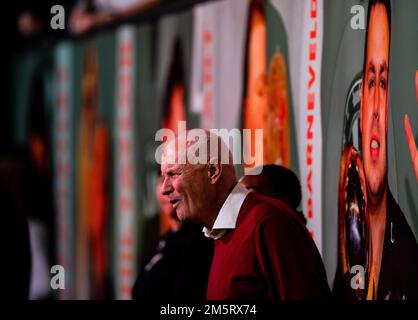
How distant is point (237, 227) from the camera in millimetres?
2736

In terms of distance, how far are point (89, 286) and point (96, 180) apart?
1.90 feet

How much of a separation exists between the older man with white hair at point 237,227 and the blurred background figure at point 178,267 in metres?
0.44

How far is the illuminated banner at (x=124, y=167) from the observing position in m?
5.12

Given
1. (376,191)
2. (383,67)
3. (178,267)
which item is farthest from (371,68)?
(178,267)

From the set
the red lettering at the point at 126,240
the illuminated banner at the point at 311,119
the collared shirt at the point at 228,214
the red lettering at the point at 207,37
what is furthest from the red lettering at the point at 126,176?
the collared shirt at the point at 228,214

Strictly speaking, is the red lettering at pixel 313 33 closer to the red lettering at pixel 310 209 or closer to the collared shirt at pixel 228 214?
the red lettering at pixel 310 209

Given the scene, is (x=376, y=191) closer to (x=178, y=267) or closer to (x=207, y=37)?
(x=178, y=267)

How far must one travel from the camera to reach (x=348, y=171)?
3070 millimetres

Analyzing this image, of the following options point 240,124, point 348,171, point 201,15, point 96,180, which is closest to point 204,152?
point 348,171

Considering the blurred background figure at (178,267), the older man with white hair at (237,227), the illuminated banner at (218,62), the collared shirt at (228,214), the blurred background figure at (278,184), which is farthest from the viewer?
the illuminated banner at (218,62)

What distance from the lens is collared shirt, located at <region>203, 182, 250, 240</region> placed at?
108 inches

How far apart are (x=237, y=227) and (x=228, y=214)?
0.05 m

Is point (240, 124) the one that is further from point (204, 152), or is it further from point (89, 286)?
point (89, 286)

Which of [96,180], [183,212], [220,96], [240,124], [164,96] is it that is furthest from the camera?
[96,180]
